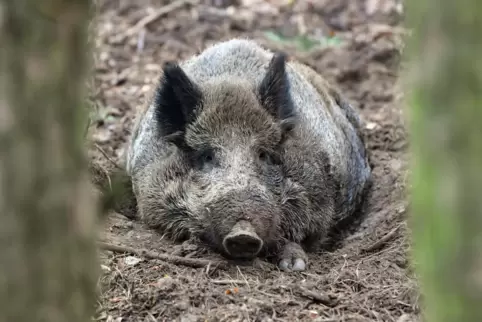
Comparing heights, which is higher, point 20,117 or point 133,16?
point 133,16

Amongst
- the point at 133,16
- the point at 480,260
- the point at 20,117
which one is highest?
the point at 133,16

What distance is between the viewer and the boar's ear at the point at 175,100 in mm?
6246

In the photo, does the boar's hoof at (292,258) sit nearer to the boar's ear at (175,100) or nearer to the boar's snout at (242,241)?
the boar's snout at (242,241)

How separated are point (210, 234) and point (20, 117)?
12.1 ft

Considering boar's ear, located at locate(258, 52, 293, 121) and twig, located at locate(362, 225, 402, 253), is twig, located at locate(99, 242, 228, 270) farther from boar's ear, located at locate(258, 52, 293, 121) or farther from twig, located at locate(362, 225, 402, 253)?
boar's ear, located at locate(258, 52, 293, 121)

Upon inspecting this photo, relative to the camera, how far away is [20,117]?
2256 mm

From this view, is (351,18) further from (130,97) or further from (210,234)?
(210,234)

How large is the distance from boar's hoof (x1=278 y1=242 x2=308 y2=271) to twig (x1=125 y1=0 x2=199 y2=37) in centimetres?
583

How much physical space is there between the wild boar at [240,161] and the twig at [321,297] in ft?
2.15

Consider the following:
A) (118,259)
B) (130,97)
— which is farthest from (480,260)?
(130,97)

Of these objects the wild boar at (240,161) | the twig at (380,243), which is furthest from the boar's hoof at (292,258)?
the twig at (380,243)

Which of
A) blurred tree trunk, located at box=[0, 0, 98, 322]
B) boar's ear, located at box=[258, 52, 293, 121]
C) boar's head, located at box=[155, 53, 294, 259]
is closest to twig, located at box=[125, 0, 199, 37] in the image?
boar's head, located at box=[155, 53, 294, 259]

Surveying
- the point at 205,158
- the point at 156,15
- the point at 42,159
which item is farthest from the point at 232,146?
the point at 156,15

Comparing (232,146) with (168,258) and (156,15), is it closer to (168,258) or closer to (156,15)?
(168,258)
